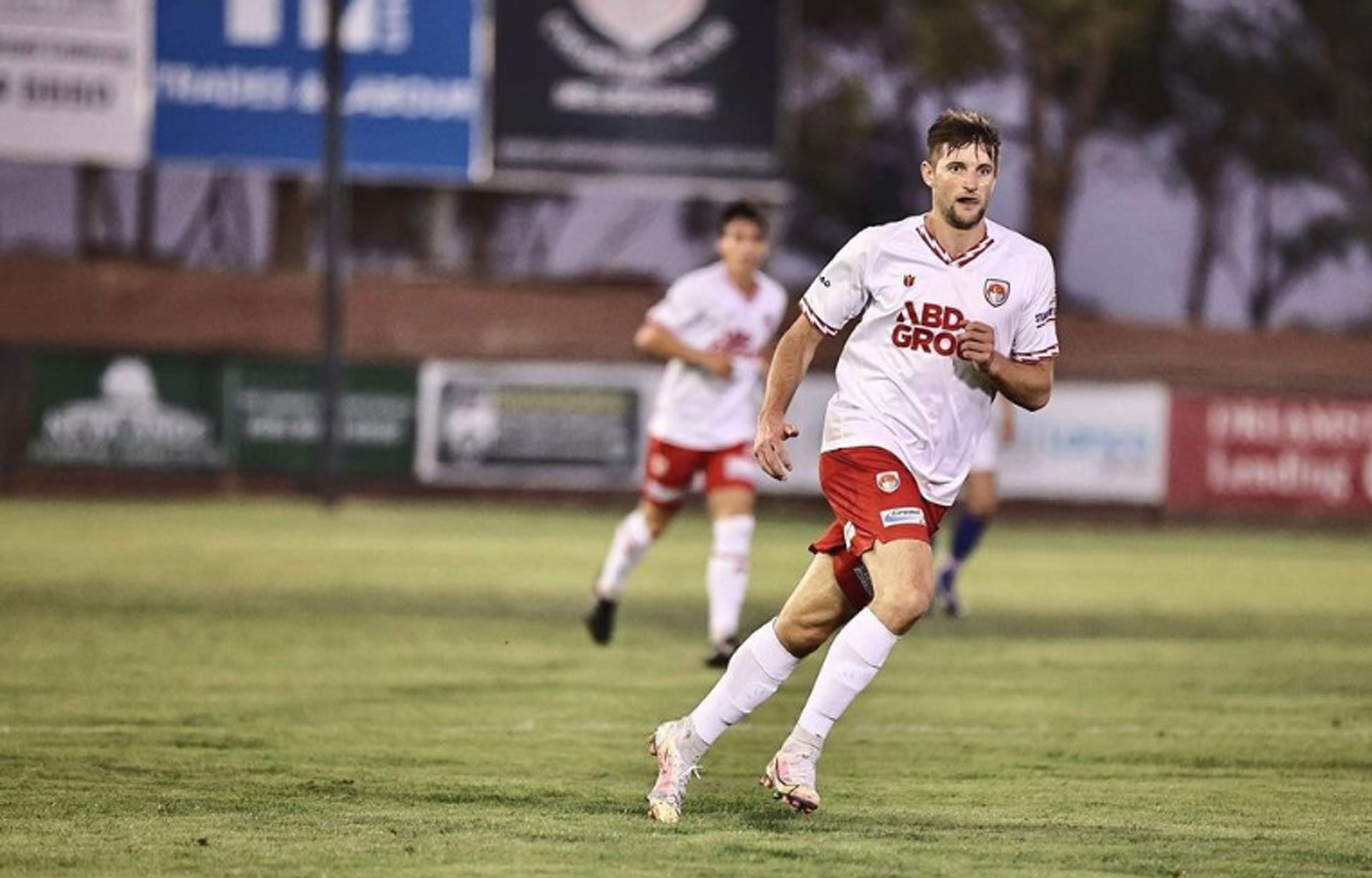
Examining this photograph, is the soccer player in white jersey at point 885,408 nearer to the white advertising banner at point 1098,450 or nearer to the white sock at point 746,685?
the white sock at point 746,685

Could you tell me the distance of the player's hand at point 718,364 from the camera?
1476cm

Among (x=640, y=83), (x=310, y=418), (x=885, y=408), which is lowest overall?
(x=310, y=418)

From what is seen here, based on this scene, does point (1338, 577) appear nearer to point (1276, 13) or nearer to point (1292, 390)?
point (1292, 390)

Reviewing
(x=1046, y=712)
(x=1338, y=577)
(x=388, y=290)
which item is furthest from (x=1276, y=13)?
(x=1046, y=712)

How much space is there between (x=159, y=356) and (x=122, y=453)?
1214 mm

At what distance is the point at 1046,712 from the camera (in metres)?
12.5

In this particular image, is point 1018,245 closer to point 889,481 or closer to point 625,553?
point 889,481

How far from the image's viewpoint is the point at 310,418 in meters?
32.9

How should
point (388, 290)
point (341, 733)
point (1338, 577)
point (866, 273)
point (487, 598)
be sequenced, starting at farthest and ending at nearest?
point (388, 290), point (1338, 577), point (487, 598), point (341, 733), point (866, 273)

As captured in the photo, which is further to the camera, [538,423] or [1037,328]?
[538,423]

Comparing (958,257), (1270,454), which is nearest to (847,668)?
Answer: (958,257)

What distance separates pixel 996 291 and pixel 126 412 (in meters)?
24.9

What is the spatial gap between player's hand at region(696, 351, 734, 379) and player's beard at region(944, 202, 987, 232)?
19.9 feet

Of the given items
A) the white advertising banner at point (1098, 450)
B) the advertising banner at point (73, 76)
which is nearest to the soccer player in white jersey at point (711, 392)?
the white advertising banner at point (1098, 450)
